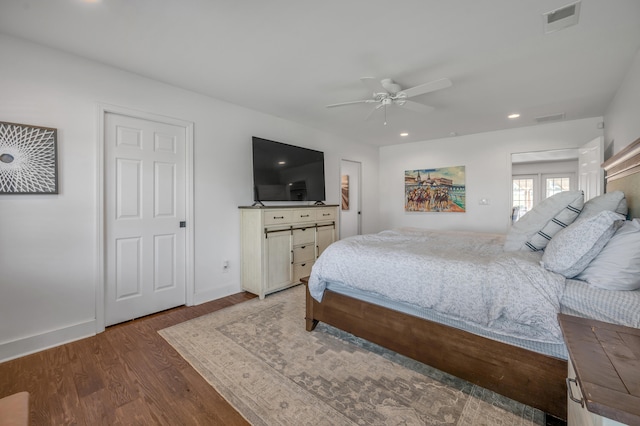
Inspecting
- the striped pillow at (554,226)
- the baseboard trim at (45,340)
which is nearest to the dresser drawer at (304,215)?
the baseboard trim at (45,340)

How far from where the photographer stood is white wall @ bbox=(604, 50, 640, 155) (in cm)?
235

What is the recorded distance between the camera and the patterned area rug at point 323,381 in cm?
150

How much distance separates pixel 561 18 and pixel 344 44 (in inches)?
57.7

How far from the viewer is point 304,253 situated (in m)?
3.80

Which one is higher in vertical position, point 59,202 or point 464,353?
point 59,202

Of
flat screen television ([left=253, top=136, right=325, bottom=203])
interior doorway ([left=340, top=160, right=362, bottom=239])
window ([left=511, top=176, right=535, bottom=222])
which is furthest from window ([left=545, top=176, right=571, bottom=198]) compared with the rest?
flat screen television ([left=253, top=136, right=325, bottom=203])

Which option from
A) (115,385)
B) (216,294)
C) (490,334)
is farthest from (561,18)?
(216,294)

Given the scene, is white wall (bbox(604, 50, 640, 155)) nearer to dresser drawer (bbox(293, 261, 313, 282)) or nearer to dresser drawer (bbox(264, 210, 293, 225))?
dresser drawer (bbox(264, 210, 293, 225))

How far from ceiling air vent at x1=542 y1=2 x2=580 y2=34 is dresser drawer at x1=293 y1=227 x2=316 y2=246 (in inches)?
118

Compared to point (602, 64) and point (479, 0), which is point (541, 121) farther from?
point (479, 0)

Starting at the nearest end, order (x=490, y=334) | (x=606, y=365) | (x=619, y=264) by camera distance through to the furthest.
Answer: (x=606, y=365) < (x=619, y=264) < (x=490, y=334)

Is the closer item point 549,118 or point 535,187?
point 549,118

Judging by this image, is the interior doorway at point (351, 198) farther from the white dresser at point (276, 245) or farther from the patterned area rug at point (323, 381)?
the patterned area rug at point (323, 381)

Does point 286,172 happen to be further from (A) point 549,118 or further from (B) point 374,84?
(A) point 549,118
